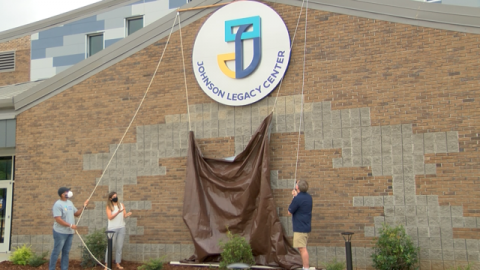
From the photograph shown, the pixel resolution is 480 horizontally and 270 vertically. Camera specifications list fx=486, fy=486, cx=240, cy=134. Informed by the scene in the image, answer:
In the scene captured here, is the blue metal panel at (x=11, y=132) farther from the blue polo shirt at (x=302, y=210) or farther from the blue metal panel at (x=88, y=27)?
the blue metal panel at (x=88, y=27)

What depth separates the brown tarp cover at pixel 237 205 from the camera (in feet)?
33.5

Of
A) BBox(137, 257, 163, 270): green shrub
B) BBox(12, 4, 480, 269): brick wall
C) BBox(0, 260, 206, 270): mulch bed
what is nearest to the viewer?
BBox(12, 4, 480, 269): brick wall

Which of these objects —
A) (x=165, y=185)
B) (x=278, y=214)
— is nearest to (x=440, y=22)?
(x=278, y=214)

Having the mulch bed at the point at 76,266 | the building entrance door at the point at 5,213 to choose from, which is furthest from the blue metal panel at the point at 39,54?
the mulch bed at the point at 76,266

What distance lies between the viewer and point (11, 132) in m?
13.4

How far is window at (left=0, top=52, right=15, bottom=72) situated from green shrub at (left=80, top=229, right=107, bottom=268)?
13.9 meters

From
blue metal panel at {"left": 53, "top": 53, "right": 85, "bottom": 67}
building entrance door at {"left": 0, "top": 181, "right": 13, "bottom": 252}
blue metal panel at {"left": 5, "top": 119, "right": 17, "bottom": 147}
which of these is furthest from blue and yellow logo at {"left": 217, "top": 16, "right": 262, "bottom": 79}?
blue metal panel at {"left": 53, "top": 53, "right": 85, "bottom": 67}

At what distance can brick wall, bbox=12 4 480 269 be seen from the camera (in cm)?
940

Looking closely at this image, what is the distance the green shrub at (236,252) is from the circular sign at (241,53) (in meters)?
3.14

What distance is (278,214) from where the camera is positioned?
10.5 meters

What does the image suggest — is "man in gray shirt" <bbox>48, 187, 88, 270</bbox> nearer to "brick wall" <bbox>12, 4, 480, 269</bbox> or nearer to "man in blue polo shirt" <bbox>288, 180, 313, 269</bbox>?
"brick wall" <bbox>12, 4, 480, 269</bbox>

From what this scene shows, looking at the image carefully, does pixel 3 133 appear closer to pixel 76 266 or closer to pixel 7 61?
pixel 76 266

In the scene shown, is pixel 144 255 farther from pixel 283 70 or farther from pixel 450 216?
pixel 450 216

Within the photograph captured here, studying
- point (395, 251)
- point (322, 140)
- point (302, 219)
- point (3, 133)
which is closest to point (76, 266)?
point (3, 133)
